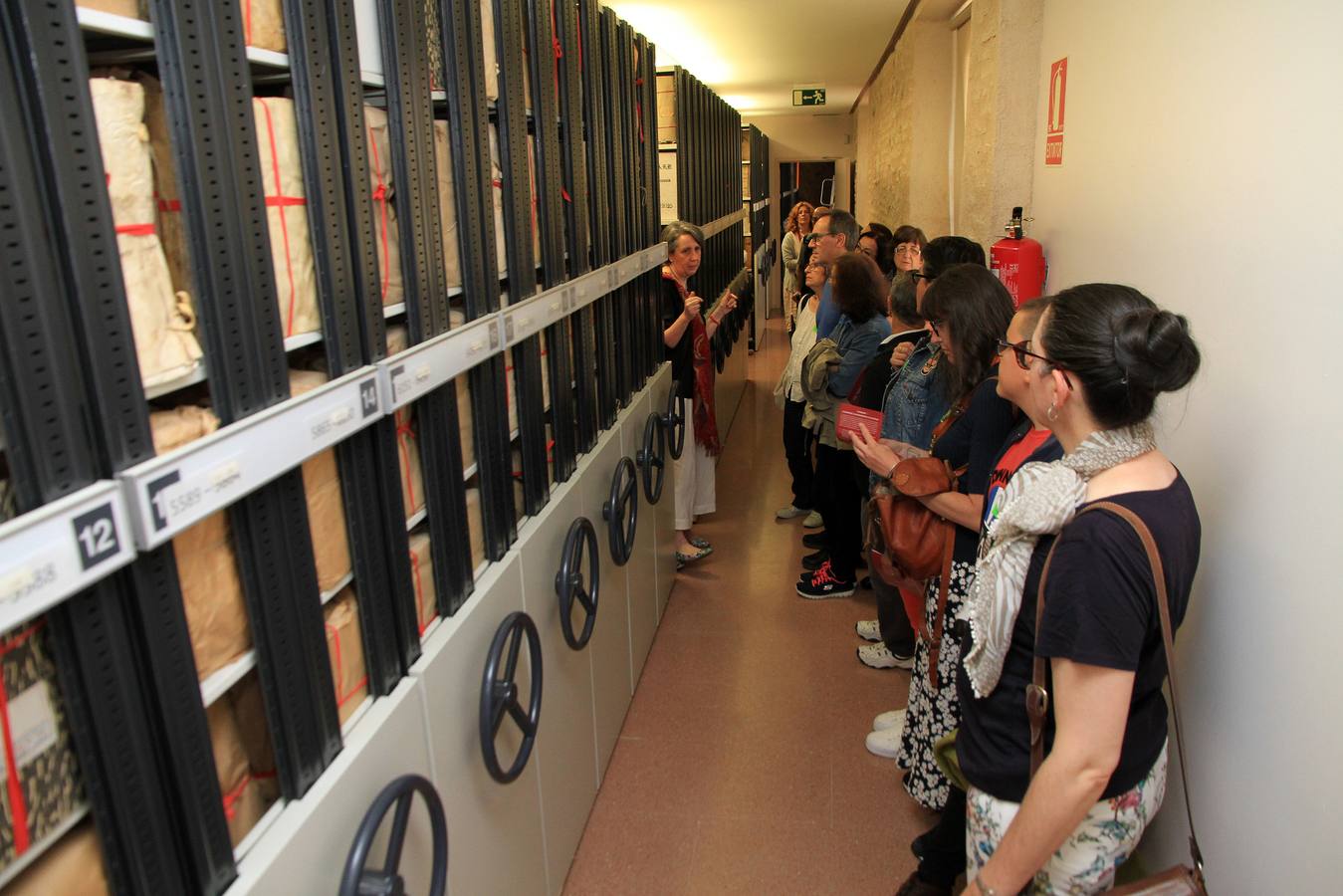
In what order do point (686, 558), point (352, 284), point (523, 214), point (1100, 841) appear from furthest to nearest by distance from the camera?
1. point (686, 558)
2. point (523, 214)
3. point (1100, 841)
4. point (352, 284)

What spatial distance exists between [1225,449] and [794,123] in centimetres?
1546

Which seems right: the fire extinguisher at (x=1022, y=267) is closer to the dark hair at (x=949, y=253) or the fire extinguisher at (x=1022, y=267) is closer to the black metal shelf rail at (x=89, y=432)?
the dark hair at (x=949, y=253)

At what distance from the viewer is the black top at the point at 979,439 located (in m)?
2.06

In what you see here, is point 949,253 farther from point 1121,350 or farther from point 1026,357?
point 1121,350

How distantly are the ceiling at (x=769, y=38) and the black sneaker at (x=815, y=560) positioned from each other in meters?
3.76

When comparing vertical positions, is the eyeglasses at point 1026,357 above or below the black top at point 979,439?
above

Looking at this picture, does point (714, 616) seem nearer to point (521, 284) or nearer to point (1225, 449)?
point (521, 284)

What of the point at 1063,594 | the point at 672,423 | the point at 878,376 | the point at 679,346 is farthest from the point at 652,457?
the point at 1063,594

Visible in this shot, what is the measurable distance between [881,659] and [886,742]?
0.53m

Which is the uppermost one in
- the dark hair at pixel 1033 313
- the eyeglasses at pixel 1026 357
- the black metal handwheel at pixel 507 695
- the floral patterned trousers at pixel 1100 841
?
the dark hair at pixel 1033 313

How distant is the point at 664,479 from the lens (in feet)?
12.5

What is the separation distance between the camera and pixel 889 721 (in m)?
2.96

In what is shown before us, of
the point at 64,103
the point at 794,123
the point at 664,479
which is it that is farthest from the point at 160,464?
the point at 794,123

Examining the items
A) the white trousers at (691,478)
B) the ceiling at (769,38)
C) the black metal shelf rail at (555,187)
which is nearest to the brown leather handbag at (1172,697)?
the black metal shelf rail at (555,187)
